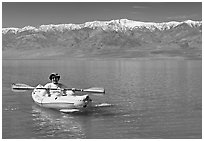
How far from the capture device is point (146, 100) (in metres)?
27.2

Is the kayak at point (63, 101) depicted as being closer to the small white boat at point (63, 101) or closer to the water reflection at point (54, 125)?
the small white boat at point (63, 101)

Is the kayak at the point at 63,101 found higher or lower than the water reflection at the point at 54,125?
higher

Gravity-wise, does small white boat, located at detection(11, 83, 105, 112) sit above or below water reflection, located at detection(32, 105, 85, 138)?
above

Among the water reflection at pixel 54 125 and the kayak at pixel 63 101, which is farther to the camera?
the kayak at pixel 63 101

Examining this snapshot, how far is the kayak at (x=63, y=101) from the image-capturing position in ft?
68.6

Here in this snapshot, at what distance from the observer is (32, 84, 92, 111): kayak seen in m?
20.9

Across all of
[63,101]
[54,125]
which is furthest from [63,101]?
[54,125]

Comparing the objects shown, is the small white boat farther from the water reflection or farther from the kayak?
the water reflection

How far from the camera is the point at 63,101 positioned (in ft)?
70.2

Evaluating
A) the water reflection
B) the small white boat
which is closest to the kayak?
the small white boat

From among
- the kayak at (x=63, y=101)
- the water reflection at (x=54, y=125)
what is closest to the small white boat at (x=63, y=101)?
the kayak at (x=63, y=101)

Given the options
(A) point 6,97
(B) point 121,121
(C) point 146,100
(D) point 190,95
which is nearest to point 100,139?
(B) point 121,121

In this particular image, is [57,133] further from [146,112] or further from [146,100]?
[146,100]

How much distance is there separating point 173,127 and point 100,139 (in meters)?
4.34
